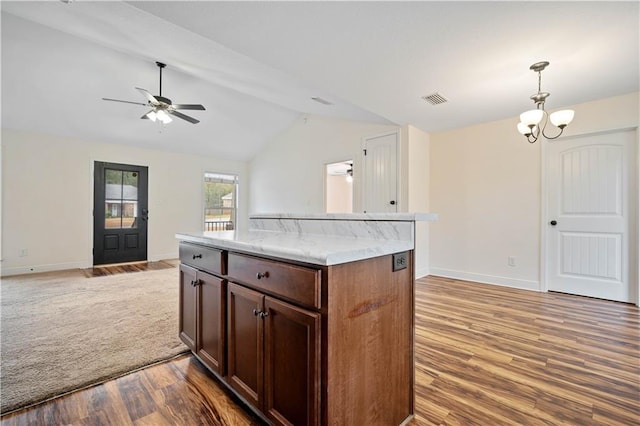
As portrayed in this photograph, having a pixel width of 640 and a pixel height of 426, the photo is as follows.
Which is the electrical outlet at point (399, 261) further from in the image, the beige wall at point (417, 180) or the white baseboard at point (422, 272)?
the white baseboard at point (422, 272)

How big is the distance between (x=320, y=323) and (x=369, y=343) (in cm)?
29

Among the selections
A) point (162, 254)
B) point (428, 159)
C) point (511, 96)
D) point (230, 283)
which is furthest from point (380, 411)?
point (162, 254)

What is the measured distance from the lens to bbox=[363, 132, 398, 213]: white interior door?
442 cm

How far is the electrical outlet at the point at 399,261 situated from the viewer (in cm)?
128

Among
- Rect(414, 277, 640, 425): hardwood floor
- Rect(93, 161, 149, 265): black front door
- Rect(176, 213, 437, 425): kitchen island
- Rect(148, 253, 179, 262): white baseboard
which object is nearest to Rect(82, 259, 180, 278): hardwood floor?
Rect(148, 253, 179, 262): white baseboard

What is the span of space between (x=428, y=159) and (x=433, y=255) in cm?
161

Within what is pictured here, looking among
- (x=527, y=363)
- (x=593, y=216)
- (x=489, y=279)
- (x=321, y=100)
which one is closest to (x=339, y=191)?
(x=321, y=100)

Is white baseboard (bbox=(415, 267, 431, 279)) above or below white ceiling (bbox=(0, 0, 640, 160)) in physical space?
below

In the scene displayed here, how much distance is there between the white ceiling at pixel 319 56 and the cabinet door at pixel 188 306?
1.86 m

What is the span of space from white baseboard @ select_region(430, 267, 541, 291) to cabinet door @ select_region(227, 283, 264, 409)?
3.89 meters

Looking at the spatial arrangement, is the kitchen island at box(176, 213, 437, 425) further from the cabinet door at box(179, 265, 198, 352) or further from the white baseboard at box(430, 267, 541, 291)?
the white baseboard at box(430, 267, 541, 291)

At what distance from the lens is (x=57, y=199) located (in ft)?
16.3

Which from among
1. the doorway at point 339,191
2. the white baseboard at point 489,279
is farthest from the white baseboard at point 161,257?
the white baseboard at point 489,279

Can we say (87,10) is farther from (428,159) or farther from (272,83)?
(428,159)
